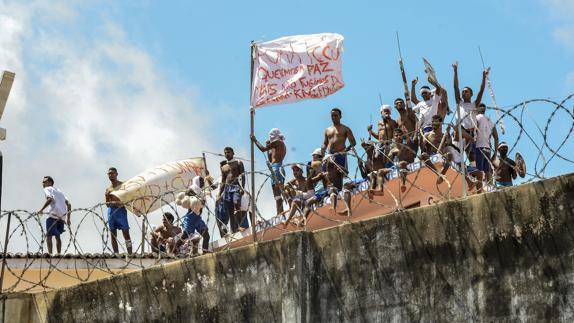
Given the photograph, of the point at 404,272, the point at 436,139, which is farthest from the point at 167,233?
the point at 404,272

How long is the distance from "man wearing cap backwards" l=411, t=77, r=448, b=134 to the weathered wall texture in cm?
398

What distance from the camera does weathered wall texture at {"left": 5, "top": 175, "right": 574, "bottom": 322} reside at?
10.0 metres

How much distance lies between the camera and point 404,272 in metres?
11.0

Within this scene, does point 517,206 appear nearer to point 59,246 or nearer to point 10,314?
point 10,314

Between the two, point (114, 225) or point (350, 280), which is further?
point (114, 225)

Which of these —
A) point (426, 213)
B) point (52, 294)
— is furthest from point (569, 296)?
point (52, 294)

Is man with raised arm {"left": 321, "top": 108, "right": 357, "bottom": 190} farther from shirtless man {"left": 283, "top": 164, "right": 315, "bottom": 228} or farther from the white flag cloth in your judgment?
the white flag cloth

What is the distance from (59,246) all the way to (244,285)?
19.0 ft

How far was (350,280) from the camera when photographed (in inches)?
450

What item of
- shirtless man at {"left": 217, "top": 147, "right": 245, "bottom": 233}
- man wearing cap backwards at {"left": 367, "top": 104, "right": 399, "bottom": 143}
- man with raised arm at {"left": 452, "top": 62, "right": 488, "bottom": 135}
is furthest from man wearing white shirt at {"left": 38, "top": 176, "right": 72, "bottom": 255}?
man with raised arm at {"left": 452, "top": 62, "right": 488, "bottom": 135}

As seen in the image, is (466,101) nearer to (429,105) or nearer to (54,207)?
(429,105)

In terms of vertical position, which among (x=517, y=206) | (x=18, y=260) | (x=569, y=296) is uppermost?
(x=18, y=260)

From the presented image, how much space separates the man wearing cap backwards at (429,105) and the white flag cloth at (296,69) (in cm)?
123

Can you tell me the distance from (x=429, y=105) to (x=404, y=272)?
566cm
